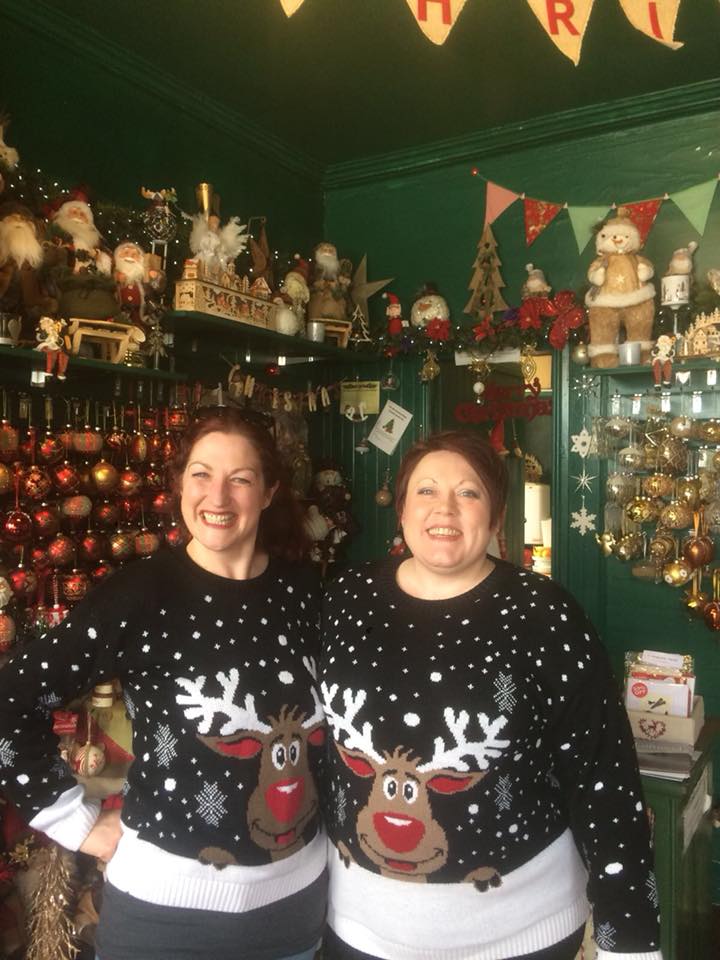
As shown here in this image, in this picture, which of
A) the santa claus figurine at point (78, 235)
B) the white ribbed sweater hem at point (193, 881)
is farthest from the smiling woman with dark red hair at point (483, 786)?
the santa claus figurine at point (78, 235)

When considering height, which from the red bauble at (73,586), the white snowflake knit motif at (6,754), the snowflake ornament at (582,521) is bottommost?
the white snowflake knit motif at (6,754)

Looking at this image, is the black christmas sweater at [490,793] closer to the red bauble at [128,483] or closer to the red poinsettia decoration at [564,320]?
the red bauble at [128,483]

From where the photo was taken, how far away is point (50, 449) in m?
2.17

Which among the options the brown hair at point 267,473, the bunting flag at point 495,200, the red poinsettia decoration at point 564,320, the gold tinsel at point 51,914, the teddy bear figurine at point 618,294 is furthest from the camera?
the bunting flag at point 495,200

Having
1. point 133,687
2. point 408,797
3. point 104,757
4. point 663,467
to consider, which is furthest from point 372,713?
point 663,467

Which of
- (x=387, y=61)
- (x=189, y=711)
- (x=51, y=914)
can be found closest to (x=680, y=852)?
(x=189, y=711)

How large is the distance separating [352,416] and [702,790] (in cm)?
215

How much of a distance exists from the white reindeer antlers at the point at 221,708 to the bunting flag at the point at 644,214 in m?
2.46

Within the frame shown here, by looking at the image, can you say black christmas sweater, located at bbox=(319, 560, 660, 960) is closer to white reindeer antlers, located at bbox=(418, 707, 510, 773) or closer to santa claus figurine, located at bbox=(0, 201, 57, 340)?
white reindeer antlers, located at bbox=(418, 707, 510, 773)

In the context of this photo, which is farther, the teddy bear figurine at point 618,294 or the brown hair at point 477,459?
the teddy bear figurine at point 618,294

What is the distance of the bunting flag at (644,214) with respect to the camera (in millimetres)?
2961

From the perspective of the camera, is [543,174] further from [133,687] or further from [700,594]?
[133,687]

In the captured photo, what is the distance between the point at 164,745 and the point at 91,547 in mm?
1147

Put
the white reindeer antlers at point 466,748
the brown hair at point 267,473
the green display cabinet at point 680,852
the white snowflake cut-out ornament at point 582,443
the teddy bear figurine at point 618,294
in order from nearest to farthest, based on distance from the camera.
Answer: the white reindeer antlers at point 466,748 → the brown hair at point 267,473 → the green display cabinet at point 680,852 → the teddy bear figurine at point 618,294 → the white snowflake cut-out ornament at point 582,443
